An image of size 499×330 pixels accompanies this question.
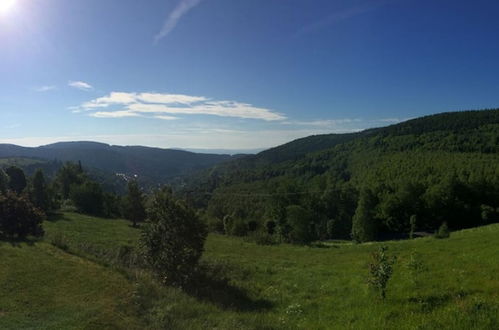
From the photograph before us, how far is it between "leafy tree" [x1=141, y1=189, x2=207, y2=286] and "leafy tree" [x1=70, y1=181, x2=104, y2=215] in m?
50.1

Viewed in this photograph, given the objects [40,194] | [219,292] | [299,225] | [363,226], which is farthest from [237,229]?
[219,292]

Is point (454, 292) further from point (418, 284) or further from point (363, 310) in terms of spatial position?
point (363, 310)

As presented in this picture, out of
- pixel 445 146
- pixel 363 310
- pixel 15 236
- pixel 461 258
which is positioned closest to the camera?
pixel 363 310

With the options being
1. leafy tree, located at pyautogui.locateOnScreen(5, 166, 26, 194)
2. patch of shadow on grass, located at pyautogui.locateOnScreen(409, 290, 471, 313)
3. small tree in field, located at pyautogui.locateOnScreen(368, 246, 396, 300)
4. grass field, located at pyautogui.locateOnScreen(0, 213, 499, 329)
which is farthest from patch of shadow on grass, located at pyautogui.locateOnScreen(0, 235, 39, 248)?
leafy tree, located at pyautogui.locateOnScreen(5, 166, 26, 194)

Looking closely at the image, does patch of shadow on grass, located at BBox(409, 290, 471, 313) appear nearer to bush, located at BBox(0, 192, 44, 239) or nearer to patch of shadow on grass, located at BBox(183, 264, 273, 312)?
patch of shadow on grass, located at BBox(183, 264, 273, 312)

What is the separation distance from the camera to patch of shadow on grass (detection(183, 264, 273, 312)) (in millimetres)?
12094

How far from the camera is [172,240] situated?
14344 millimetres

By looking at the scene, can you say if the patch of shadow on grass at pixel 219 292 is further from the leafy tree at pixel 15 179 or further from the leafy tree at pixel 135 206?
the leafy tree at pixel 15 179

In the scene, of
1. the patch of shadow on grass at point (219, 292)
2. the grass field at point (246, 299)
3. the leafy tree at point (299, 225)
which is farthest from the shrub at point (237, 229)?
the patch of shadow on grass at point (219, 292)

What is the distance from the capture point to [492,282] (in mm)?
10180

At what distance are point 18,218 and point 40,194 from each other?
31514 millimetres

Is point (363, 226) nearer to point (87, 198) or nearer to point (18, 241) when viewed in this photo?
point (87, 198)

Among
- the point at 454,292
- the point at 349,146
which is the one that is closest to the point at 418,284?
the point at 454,292

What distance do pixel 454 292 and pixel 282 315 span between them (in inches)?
200
